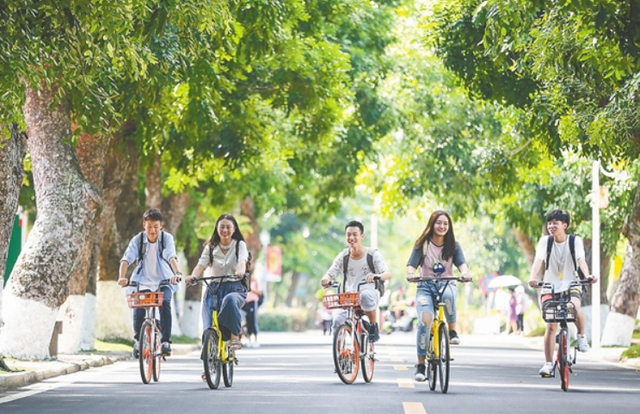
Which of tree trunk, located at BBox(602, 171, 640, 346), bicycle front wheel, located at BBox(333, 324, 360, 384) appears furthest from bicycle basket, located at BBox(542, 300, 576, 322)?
tree trunk, located at BBox(602, 171, 640, 346)

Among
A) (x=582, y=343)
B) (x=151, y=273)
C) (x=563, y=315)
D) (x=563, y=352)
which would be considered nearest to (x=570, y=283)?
(x=563, y=315)

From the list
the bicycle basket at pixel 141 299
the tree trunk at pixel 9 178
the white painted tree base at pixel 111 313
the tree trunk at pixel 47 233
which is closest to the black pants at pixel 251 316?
the white painted tree base at pixel 111 313

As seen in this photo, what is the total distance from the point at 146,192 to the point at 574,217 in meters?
11.2

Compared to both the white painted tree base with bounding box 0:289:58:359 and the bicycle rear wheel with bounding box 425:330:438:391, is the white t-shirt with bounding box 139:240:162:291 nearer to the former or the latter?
the white painted tree base with bounding box 0:289:58:359

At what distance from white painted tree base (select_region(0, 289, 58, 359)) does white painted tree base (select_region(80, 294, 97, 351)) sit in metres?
4.04

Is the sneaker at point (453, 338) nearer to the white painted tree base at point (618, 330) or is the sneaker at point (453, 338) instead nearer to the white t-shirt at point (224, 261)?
the white t-shirt at point (224, 261)

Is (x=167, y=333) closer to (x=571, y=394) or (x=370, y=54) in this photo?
(x=571, y=394)

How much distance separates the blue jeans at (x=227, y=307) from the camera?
574 inches

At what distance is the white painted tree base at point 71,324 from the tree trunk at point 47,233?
2.47 metres

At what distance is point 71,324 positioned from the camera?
72.1 feet

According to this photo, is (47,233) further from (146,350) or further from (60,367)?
(146,350)

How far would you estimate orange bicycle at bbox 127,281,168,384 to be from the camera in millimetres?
15438

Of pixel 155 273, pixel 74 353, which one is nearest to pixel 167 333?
pixel 155 273

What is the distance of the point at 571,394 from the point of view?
14414 mm
